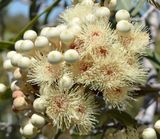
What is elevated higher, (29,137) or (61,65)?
(61,65)

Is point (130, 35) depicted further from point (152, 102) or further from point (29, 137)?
point (152, 102)

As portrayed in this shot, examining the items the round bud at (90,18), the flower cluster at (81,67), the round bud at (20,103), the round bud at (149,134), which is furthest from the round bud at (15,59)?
the round bud at (149,134)

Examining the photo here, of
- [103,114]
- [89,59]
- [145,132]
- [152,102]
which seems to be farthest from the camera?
[152,102]

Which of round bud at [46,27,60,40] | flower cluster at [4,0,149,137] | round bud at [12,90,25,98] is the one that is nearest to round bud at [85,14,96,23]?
flower cluster at [4,0,149,137]

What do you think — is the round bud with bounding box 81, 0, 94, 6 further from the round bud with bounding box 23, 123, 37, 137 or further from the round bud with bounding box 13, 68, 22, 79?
the round bud with bounding box 23, 123, 37, 137

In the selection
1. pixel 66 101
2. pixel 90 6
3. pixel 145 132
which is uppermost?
pixel 90 6

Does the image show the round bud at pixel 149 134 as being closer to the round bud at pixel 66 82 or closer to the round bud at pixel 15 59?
the round bud at pixel 66 82

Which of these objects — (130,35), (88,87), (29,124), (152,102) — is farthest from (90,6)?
(152,102)

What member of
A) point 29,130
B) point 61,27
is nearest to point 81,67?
point 61,27
